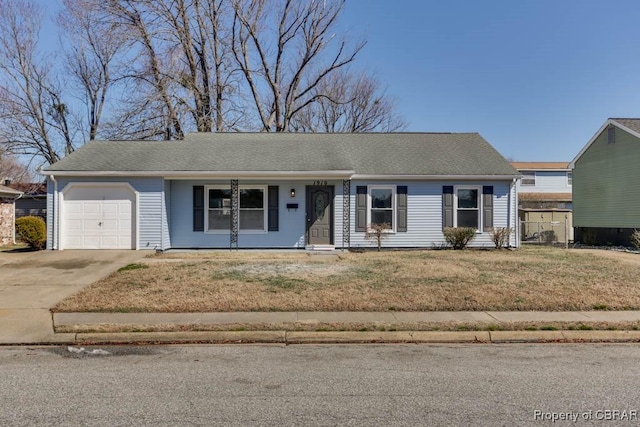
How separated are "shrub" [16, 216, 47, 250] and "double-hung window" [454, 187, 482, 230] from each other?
1457cm

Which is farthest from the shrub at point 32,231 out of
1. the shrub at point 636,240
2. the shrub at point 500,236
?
the shrub at point 636,240

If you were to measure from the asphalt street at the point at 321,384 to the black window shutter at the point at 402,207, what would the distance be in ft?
34.4

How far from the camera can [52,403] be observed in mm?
4285

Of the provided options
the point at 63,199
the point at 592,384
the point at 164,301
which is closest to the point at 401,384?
the point at 592,384

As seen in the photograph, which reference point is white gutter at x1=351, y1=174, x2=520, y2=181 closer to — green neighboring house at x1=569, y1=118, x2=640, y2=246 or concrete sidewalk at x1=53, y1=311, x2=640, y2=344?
green neighboring house at x1=569, y1=118, x2=640, y2=246

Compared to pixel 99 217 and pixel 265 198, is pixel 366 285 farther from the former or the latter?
pixel 99 217

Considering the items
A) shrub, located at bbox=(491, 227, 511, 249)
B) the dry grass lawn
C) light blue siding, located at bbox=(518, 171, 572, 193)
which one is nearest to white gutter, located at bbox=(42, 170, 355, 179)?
the dry grass lawn

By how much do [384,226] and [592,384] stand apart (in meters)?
12.0

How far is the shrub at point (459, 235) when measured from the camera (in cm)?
1655

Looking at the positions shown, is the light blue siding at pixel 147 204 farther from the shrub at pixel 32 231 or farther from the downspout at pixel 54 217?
the shrub at pixel 32 231

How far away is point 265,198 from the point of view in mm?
16688

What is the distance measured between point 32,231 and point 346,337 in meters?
13.5

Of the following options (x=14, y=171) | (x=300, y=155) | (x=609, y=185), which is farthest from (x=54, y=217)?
(x=14, y=171)

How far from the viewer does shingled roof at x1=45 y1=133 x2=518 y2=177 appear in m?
16.2
